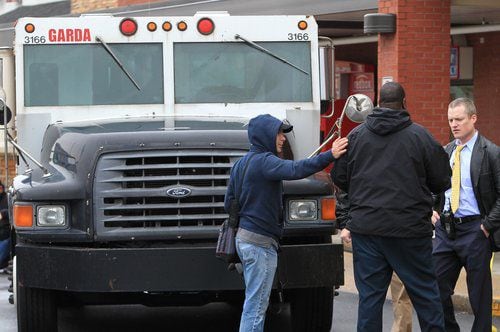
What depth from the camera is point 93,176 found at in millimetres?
7996

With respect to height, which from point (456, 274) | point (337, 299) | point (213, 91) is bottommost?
point (337, 299)

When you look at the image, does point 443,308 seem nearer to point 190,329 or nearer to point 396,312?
point 396,312

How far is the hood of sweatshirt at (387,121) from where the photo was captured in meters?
7.18

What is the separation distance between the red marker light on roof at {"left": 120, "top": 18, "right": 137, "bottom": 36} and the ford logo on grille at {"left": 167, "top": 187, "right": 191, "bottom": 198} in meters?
2.09

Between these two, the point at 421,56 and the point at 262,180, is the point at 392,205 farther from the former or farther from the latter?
the point at 421,56

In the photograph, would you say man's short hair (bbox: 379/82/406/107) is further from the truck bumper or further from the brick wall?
the brick wall

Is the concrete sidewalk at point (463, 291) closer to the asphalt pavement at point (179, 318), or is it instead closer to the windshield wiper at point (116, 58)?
the asphalt pavement at point (179, 318)

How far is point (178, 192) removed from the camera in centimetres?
802

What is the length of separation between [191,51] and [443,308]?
3.14 meters

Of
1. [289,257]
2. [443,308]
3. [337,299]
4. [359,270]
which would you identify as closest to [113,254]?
[289,257]

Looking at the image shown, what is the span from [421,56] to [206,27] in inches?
228

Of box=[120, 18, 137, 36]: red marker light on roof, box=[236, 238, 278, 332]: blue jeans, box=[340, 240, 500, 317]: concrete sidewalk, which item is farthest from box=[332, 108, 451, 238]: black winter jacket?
box=[340, 240, 500, 317]: concrete sidewalk

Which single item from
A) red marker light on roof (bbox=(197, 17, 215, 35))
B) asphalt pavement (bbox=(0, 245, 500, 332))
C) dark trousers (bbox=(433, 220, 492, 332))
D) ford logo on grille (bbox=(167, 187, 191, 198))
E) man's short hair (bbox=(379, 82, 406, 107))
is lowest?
asphalt pavement (bbox=(0, 245, 500, 332))

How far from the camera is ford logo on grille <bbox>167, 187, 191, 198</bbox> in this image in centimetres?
801
